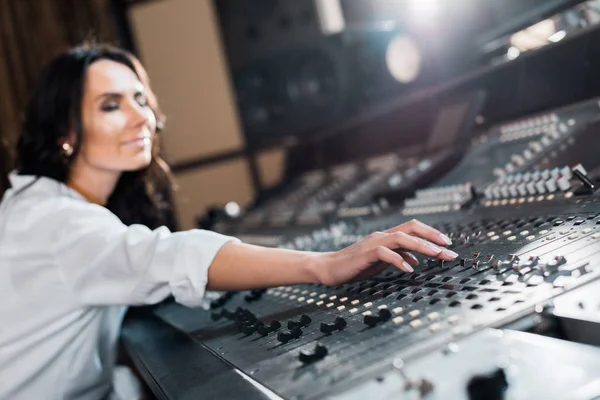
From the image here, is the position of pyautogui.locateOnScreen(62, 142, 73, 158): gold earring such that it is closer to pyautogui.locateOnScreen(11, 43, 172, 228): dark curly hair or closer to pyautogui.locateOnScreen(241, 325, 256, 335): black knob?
pyautogui.locateOnScreen(11, 43, 172, 228): dark curly hair

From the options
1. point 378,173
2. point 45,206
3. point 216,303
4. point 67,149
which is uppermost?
point 67,149

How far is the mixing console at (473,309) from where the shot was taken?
60 centimetres

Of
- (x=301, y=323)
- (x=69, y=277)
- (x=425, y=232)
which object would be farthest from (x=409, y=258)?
(x=69, y=277)

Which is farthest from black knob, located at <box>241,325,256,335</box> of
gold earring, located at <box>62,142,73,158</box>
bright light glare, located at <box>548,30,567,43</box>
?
bright light glare, located at <box>548,30,567,43</box>

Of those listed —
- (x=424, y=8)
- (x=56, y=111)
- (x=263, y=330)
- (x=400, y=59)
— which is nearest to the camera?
(x=263, y=330)

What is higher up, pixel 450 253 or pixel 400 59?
pixel 400 59

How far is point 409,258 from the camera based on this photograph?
103 cm

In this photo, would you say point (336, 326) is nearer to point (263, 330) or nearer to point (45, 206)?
point (263, 330)

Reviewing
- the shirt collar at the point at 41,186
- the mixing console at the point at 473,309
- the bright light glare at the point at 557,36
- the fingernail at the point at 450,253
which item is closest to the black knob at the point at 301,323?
the mixing console at the point at 473,309

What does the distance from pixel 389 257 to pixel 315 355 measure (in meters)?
0.27

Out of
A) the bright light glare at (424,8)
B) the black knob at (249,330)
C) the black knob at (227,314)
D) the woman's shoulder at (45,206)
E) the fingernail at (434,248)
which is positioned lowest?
the black knob at (227,314)

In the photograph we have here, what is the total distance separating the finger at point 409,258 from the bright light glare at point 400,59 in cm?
160

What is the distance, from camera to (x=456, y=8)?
6.97 ft

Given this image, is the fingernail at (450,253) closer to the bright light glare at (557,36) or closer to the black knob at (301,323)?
the black knob at (301,323)
